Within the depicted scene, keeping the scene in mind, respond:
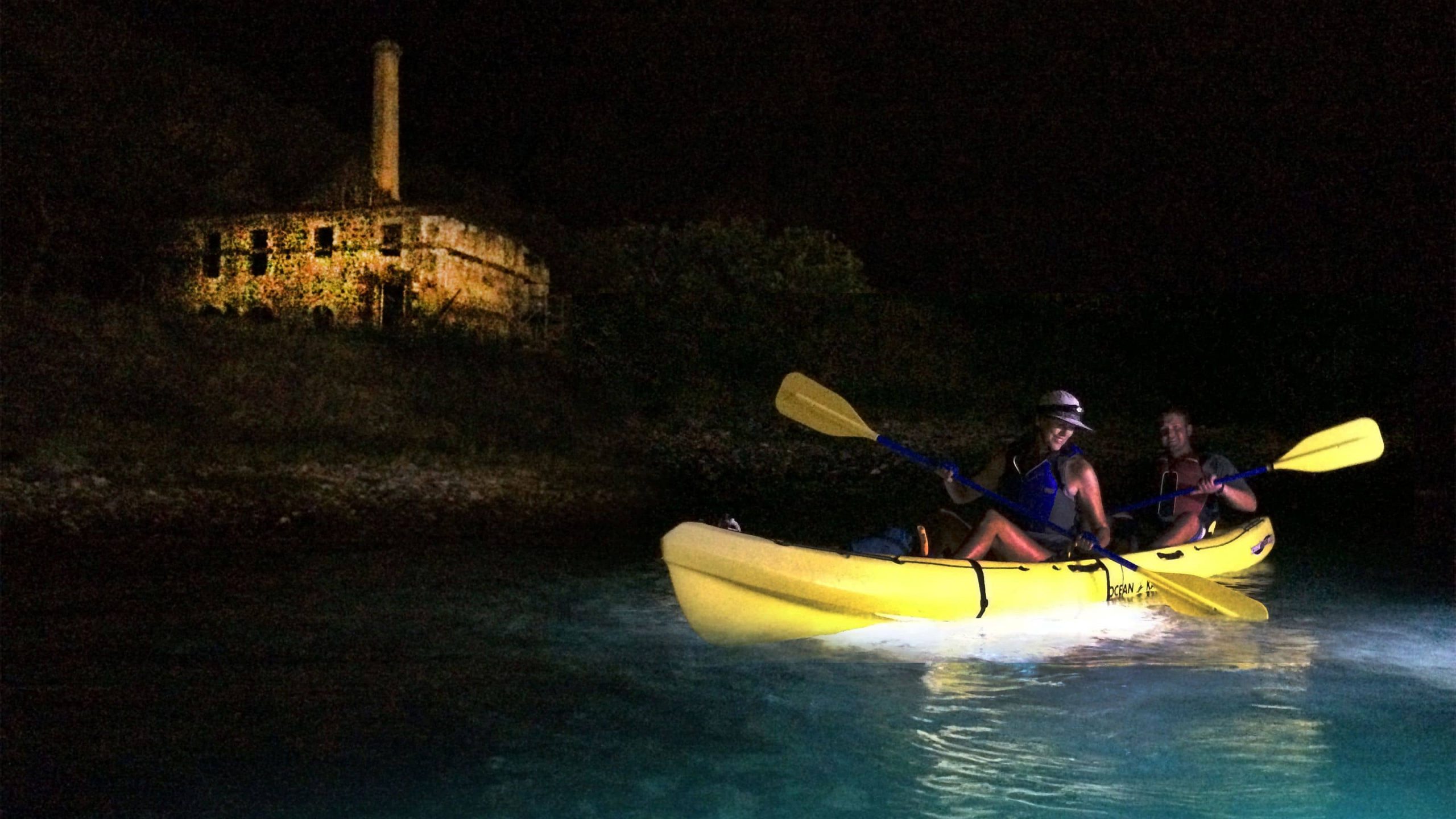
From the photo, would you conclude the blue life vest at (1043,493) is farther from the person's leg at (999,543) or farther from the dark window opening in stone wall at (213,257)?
the dark window opening in stone wall at (213,257)

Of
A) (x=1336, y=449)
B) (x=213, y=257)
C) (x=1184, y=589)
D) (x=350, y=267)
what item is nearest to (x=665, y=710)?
(x=1184, y=589)

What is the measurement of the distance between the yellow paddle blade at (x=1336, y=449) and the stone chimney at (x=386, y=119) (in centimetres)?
2097

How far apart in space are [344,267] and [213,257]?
3.15 meters

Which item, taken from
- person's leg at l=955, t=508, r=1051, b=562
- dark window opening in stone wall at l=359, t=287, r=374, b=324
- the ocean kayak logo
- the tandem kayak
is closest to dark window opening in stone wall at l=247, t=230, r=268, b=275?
dark window opening in stone wall at l=359, t=287, r=374, b=324

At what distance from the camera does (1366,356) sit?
2752 centimetres

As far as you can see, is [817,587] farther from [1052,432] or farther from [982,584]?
[1052,432]

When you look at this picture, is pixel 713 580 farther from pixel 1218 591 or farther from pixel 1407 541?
pixel 1407 541

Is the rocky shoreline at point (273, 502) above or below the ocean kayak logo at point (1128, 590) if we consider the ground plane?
Answer: below

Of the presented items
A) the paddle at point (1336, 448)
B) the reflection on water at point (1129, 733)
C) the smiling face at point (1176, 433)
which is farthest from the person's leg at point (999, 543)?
the paddle at point (1336, 448)

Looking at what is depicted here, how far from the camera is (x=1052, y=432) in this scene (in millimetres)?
6527

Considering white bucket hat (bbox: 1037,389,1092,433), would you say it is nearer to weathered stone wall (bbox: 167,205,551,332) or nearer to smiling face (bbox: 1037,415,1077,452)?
smiling face (bbox: 1037,415,1077,452)

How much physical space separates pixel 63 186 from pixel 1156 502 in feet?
70.5

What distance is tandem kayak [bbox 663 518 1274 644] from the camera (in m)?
5.73

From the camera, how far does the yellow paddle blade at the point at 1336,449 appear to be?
8156 millimetres
